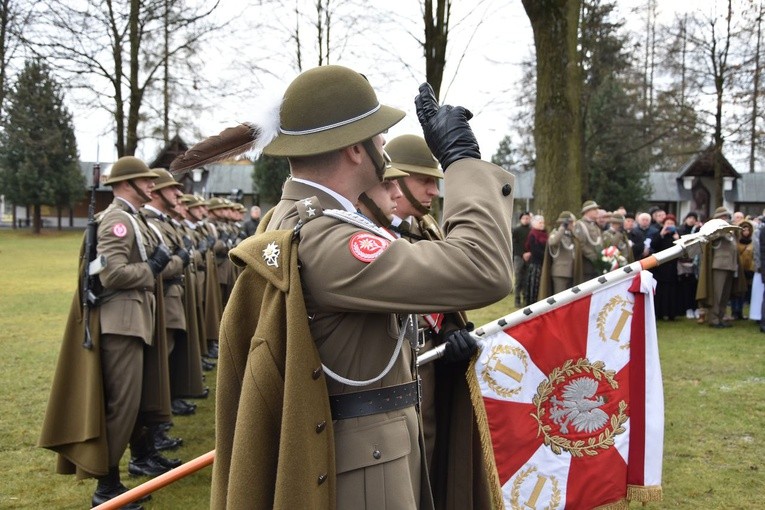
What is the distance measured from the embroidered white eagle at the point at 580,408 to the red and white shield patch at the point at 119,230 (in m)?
3.25

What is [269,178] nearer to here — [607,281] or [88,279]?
[88,279]

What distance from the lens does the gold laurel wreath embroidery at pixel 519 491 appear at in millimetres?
3723

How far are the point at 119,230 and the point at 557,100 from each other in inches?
361

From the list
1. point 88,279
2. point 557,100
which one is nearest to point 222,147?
point 88,279

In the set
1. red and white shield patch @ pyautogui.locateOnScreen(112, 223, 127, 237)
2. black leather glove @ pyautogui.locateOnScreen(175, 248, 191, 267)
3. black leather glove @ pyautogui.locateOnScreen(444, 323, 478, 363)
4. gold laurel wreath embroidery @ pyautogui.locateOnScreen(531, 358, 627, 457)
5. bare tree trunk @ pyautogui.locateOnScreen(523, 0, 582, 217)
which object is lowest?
gold laurel wreath embroidery @ pyautogui.locateOnScreen(531, 358, 627, 457)

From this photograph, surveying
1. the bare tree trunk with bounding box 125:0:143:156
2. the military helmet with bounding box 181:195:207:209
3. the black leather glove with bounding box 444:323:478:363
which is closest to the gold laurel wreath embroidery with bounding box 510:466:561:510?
the black leather glove with bounding box 444:323:478:363

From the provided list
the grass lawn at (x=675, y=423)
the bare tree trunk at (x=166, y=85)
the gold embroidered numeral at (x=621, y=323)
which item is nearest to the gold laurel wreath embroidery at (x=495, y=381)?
the gold embroidered numeral at (x=621, y=323)

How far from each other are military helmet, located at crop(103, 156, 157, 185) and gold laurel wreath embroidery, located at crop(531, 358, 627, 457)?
3523 mm

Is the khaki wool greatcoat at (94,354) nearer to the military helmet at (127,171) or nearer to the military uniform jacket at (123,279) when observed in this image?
the military uniform jacket at (123,279)

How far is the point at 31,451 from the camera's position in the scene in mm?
6062

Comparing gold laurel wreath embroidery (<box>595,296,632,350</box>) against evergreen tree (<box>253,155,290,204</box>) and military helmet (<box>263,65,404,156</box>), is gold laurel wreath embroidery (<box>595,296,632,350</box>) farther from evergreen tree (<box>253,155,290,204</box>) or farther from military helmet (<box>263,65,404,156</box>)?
evergreen tree (<box>253,155,290,204</box>)

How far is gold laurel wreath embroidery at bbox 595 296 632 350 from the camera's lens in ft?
12.6

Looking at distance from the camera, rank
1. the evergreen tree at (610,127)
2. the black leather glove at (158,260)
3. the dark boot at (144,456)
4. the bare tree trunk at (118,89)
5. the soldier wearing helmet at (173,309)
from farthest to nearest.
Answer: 1. the evergreen tree at (610,127)
2. the bare tree trunk at (118,89)
3. the soldier wearing helmet at (173,309)
4. the dark boot at (144,456)
5. the black leather glove at (158,260)

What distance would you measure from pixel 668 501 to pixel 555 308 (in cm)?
211
